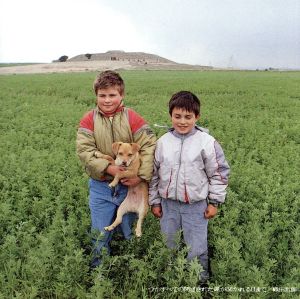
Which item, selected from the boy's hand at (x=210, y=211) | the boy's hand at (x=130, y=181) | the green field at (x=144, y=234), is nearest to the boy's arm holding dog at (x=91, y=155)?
the boy's hand at (x=130, y=181)

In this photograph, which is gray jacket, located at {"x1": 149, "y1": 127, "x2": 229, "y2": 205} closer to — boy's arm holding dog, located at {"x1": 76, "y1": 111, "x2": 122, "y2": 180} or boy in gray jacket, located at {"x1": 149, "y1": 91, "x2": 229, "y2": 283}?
boy in gray jacket, located at {"x1": 149, "y1": 91, "x2": 229, "y2": 283}

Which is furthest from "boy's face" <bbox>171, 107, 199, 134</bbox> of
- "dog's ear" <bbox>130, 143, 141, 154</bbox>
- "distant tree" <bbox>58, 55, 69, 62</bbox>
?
"distant tree" <bbox>58, 55, 69, 62</bbox>

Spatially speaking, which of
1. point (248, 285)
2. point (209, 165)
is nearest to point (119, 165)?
point (209, 165)

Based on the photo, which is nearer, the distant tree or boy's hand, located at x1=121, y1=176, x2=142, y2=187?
boy's hand, located at x1=121, y1=176, x2=142, y2=187

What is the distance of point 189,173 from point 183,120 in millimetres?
506

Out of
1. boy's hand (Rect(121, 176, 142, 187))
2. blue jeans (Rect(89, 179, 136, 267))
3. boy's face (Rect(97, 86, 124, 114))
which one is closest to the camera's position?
boy's face (Rect(97, 86, 124, 114))

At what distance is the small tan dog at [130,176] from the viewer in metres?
4.00

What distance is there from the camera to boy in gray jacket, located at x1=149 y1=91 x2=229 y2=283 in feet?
13.5

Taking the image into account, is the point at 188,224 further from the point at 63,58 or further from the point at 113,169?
the point at 63,58

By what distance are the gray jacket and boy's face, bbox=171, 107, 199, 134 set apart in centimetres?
8

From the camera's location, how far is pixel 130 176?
164 inches

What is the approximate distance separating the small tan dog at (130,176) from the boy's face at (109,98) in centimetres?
37

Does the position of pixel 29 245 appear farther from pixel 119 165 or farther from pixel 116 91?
pixel 116 91

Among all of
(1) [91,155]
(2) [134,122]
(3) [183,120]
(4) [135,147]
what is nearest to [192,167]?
(3) [183,120]
